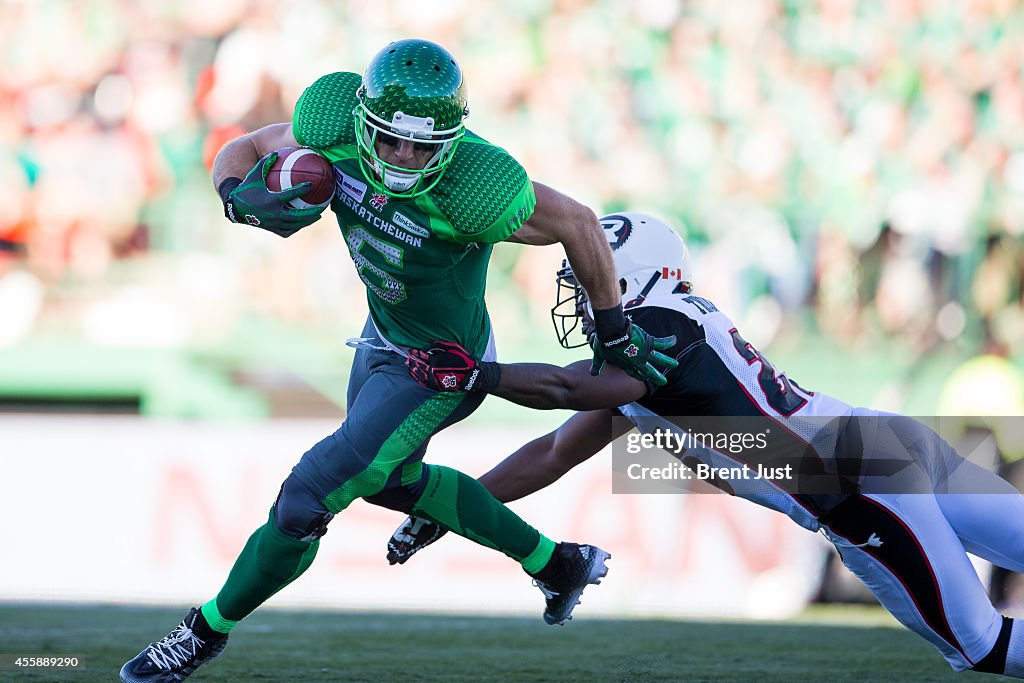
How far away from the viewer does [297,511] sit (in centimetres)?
319

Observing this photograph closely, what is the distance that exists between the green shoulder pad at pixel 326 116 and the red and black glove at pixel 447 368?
558 millimetres

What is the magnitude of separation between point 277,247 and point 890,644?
453cm

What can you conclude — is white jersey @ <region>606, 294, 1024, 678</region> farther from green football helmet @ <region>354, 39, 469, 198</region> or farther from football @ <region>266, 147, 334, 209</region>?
football @ <region>266, 147, 334, 209</region>

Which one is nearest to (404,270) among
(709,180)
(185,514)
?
(185,514)

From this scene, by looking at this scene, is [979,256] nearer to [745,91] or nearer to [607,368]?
[745,91]

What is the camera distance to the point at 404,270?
3256 millimetres

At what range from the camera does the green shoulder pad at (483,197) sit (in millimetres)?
3066

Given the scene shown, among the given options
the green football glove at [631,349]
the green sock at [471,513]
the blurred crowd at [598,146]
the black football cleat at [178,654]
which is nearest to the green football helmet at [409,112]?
the green football glove at [631,349]

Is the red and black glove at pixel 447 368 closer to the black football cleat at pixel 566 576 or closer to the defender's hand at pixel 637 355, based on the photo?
the defender's hand at pixel 637 355

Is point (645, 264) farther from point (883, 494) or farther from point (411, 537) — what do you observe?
point (411, 537)

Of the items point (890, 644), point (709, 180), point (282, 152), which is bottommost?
point (890, 644)

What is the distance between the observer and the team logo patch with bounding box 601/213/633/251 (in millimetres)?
3512

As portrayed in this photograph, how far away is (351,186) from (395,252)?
7.5 inches

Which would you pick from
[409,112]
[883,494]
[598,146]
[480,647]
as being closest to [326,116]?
[409,112]
